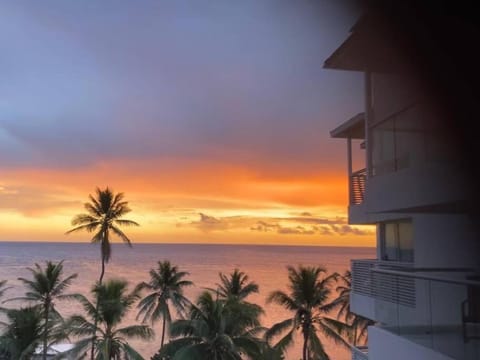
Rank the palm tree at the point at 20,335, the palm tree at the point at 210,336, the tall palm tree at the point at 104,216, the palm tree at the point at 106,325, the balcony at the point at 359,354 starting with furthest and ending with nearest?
the tall palm tree at the point at 104,216 → the palm tree at the point at 20,335 → the palm tree at the point at 106,325 → the palm tree at the point at 210,336 → the balcony at the point at 359,354

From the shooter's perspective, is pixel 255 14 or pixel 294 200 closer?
pixel 255 14

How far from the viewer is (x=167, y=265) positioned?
26.6m

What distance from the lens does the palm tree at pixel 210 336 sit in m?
14.5

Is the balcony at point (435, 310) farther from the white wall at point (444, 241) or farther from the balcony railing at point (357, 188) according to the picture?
the balcony railing at point (357, 188)

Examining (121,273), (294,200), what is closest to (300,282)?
(294,200)

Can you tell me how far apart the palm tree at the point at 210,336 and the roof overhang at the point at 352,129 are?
611 cm

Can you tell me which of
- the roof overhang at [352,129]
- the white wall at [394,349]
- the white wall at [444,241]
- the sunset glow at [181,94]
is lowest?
the white wall at [394,349]

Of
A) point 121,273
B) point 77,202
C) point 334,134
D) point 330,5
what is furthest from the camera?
point 121,273

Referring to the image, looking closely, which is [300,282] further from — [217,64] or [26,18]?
[26,18]

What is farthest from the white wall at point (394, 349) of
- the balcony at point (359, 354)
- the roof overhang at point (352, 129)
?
the roof overhang at point (352, 129)

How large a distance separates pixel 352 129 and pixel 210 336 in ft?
23.7

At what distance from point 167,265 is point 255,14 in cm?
2217

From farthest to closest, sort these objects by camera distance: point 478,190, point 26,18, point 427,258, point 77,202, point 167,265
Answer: point 77,202 → point 167,265 → point 427,258 → point 26,18 → point 478,190

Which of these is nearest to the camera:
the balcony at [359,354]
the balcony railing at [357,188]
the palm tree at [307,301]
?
the balcony at [359,354]
